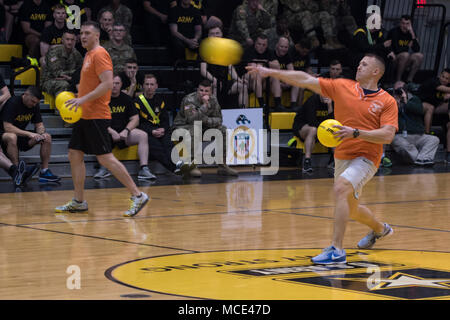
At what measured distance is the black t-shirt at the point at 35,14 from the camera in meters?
17.7

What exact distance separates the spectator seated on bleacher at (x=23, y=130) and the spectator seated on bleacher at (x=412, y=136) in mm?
7876

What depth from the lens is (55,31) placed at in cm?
1695

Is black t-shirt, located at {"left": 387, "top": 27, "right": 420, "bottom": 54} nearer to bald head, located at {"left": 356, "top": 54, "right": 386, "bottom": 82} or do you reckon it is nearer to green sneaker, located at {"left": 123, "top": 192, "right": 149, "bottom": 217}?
green sneaker, located at {"left": 123, "top": 192, "right": 149, "bottom": 217}

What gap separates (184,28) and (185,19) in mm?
200

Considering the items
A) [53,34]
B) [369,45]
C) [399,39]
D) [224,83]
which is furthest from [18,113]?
[399,39]

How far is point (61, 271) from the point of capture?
6.96 m

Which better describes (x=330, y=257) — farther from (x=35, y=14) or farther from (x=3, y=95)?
(x=35, y=14)

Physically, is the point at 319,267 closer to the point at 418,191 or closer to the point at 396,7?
the point at 418,191

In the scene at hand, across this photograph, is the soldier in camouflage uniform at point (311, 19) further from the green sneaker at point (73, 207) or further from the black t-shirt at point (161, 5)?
the green sneaker at point (73, 207)

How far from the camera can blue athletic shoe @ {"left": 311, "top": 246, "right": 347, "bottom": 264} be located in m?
7.32

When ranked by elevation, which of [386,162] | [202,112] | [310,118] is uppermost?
[202,112]

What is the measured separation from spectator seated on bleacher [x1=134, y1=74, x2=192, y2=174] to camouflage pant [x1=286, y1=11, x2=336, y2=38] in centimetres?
628

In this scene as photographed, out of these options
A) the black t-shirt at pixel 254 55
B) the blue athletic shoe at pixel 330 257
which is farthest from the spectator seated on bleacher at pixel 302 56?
the blue athletic shoe at pixel 330 257

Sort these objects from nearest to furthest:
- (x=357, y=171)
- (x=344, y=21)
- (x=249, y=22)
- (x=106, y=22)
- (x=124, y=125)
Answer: (x=357, y=171), (x=124, y=125), (x=106, y=22), (x=249, y=22), (x=344, y=21)
